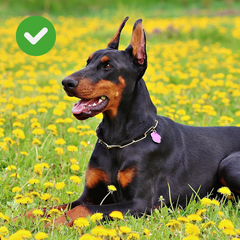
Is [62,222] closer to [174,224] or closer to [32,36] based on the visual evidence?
[174,224]

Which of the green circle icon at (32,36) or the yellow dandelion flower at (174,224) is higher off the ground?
the green circle icon at (32,36)

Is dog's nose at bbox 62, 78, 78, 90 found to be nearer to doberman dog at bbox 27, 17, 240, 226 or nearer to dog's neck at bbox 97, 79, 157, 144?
doberman dog at bbox 27, 17, 240, 226

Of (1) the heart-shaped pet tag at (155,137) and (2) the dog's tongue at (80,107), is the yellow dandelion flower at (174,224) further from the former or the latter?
(2) the dog's tongue at (80,107)

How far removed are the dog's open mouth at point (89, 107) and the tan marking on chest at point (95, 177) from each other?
479 millimetres

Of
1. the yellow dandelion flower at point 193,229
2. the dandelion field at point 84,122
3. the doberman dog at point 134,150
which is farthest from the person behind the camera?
the doberman dog at point 134,150

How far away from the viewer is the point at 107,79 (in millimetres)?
3059

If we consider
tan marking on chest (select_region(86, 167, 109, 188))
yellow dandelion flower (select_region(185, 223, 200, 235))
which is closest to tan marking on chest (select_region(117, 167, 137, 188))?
tan marking on chest (select_region(86, 167, 109, 188))

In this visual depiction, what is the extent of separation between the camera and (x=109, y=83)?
3049 mm

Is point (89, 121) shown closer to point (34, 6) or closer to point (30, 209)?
point (30, 209)

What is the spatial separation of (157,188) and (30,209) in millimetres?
1105

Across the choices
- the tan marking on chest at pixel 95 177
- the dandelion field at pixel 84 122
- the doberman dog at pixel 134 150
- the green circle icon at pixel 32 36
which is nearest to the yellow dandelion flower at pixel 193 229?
the dandelion field at pixel 84 122

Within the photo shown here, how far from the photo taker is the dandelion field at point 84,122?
256 centimetres

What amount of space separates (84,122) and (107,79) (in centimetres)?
227

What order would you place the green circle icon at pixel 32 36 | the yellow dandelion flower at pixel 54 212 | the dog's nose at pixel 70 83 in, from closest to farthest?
the yellow dandelion flower at pixel 54 212
the dog's nose at pixel 70 83
the green circle icon at pixel 32 36
